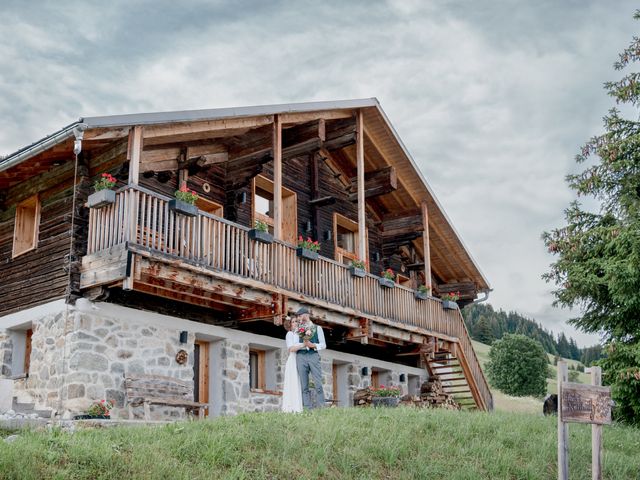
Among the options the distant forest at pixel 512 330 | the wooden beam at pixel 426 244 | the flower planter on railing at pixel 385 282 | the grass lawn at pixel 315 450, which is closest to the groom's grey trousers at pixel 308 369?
the grass lawn at pixel 315 450

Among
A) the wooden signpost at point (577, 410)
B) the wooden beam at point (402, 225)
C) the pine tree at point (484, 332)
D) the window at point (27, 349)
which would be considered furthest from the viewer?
the pine tree at point (484, 332)

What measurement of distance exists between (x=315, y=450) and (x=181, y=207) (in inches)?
200

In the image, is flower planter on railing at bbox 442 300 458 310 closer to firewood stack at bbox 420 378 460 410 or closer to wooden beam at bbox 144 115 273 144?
Answer: firewood stack at bbox 420 378 460 410

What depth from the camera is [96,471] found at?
7168 millimetres

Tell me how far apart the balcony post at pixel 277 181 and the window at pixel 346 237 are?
4642mm

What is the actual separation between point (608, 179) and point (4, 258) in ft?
38.6

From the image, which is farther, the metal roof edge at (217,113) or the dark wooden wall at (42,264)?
the dark wooden wall at (42,264)

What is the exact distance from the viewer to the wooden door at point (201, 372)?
48.6 ft

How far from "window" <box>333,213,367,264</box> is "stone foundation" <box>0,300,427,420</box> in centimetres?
459

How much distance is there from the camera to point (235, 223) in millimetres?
13445

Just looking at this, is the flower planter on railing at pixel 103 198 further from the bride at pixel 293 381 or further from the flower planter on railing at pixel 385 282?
the flower planter on railing at pixel 385 282

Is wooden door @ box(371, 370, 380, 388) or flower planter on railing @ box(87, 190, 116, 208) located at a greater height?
flower planter on railing @ box(87, 190, 116, 208)

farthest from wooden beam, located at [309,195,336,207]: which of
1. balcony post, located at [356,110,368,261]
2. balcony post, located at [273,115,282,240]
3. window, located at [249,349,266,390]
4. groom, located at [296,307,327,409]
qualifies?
groom, located at [296,307,327,409]

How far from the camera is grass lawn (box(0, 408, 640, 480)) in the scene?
289 inches
